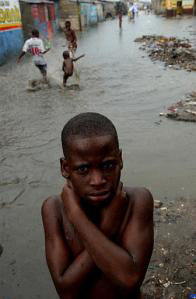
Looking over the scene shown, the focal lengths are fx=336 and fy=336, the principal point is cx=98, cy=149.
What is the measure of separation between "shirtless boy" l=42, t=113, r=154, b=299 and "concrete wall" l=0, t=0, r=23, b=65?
14106 mm

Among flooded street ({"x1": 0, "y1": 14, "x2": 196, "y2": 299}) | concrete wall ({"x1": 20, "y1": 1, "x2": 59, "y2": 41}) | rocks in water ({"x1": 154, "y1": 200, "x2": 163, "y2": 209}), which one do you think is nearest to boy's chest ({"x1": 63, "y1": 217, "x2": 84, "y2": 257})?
flooded street ({"x1": 0, "y1": 14, "x2": 196, "y2": 299})

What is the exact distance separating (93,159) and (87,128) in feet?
0.45

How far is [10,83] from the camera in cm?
1063

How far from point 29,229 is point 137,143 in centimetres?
244

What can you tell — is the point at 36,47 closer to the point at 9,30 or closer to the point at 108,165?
the point at 9,30

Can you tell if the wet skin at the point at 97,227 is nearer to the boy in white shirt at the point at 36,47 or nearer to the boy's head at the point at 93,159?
the boy's head at the point at 93,159

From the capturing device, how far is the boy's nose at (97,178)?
1330 mm

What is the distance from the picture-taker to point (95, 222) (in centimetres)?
148

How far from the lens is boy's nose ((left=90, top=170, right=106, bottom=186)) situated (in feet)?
4.36

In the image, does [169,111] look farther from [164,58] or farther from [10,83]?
[164,58]

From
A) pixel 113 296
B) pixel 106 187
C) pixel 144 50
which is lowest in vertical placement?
pixel 144 50

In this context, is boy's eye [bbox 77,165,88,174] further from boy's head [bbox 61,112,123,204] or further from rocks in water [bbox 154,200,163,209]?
rocks in water [bbox 154,200,163,209]

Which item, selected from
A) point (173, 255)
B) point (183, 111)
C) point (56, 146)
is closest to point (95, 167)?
point (173, 255)

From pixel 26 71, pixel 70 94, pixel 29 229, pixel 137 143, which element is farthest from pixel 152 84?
pixel 29 229
